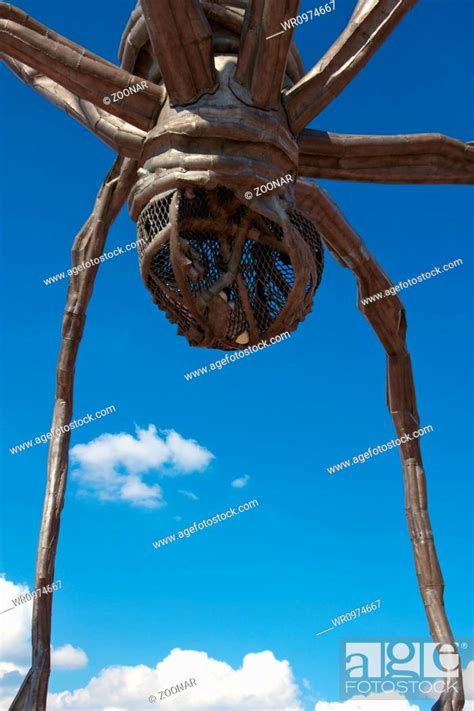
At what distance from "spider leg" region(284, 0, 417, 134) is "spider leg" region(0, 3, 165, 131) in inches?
46.6

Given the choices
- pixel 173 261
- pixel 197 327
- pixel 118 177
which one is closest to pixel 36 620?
pixel 197 327

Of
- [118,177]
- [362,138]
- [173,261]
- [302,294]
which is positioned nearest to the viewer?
[173,261]

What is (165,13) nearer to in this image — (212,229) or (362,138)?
(212,229)

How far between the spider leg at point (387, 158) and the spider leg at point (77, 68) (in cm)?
149

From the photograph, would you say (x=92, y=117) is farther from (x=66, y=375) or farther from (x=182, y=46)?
(x=66, y=375)

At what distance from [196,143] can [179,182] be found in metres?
0.38

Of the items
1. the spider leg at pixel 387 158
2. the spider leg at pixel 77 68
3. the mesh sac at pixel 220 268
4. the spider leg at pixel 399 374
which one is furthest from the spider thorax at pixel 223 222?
the spider leg at pixel 399 374

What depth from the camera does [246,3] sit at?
29.0 ft

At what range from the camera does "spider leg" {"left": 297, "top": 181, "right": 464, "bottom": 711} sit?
1025 cm

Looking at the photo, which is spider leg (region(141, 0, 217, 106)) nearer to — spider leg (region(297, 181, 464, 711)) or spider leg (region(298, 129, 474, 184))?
spider leg (region(298, 129, 474, 184))

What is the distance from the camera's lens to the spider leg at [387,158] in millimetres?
8695

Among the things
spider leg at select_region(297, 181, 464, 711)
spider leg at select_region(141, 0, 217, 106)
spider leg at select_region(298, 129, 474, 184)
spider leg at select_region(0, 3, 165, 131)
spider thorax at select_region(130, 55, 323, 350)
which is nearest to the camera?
spider leg at select_region(141, 0, 217, 106)

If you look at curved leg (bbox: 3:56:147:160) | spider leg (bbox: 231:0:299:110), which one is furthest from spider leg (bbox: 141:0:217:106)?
curved leg (bbox: 3:56:147:160)

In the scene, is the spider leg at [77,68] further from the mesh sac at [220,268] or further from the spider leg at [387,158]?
the spider leg at [387,158]
